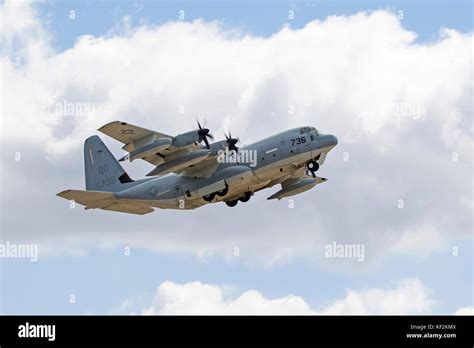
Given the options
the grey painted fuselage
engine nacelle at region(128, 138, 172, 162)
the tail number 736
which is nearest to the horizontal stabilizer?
the grey painted fuselage

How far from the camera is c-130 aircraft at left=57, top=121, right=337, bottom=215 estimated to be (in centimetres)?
5562

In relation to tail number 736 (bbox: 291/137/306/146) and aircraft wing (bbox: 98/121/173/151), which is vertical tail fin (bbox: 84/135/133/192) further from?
tail number 736 (bbox: 291/137/306/146)

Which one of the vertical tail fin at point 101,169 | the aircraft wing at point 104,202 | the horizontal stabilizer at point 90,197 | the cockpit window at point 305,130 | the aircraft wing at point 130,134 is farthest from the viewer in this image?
the vertical tail fin at point 101,169

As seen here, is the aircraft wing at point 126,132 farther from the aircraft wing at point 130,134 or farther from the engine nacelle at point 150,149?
the engine nacelle at point 150,149

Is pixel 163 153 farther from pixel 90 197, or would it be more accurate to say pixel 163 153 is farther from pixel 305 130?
pixel 305 130

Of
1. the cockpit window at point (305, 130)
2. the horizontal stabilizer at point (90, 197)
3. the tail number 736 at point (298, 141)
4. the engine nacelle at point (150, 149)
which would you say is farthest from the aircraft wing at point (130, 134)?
the cockpit window at point (305, 130)

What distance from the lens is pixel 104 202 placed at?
199 feet

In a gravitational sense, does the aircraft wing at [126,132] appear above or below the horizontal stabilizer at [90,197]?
above

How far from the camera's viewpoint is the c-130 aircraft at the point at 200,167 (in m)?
55.6

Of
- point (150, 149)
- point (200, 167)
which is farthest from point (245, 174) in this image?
point (150, 149)

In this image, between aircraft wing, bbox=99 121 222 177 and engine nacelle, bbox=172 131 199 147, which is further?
engine nacelle, bbox=172 131 199 147

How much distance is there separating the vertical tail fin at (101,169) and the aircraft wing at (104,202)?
1.56 metres
